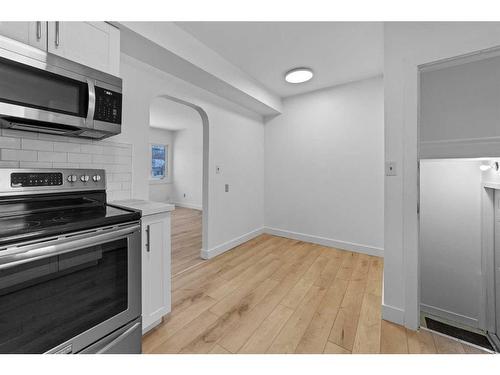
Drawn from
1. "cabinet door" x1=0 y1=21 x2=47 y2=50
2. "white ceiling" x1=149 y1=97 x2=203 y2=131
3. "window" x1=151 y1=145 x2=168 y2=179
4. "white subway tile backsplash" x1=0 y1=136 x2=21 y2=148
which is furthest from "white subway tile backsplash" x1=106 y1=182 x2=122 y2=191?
"window" x1=151 y1=145 x2=168 y2=179

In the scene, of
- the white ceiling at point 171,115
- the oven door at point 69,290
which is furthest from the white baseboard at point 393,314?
the white ceiling at point 171,115

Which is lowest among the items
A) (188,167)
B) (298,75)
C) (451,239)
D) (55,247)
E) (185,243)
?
(185,243)

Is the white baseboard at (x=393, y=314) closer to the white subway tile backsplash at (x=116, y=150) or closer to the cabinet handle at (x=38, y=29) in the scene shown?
the white subway tile backsplash at (x=116, y=150)

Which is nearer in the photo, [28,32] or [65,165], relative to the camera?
[28,32]

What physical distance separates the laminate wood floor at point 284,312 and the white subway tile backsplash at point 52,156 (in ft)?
4.41

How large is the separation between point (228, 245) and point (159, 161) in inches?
203

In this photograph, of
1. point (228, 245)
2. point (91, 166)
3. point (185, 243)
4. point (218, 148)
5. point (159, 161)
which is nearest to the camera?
point (91, 166)

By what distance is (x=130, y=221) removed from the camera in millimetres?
1239

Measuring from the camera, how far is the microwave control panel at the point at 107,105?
4.46ft

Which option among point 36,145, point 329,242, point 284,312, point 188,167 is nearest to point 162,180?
point 188,167

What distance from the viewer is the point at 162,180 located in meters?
7.17

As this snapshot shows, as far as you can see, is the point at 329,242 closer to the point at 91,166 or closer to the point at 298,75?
the point at 298,75
